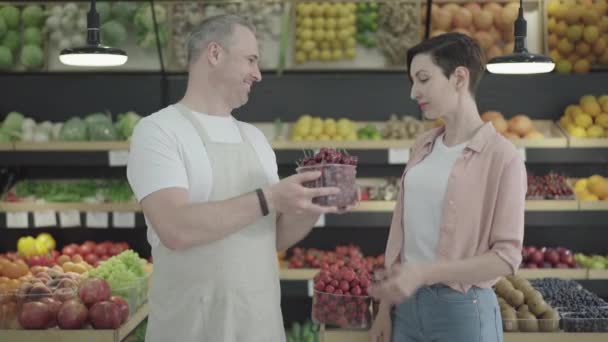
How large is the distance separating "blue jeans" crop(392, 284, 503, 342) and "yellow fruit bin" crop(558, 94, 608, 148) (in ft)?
9.27

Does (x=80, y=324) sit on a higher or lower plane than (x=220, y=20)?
lower

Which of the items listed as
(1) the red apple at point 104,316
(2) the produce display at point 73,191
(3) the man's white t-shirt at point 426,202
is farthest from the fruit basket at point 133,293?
(2) the produce display at point 73,191

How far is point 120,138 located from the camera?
4879mm

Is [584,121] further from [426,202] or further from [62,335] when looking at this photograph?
[62,335]

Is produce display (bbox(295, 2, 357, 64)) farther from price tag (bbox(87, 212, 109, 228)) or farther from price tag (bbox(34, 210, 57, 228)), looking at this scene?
price tag (bbox(34, 210, 57, 228))

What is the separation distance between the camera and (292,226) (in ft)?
6.71

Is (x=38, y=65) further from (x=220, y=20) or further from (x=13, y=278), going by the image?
(x=220, y=20)

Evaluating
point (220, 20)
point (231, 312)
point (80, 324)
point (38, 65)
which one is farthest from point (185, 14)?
point (231, 312)

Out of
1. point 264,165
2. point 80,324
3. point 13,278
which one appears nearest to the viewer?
point 264,165

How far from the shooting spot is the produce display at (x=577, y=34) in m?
4.83

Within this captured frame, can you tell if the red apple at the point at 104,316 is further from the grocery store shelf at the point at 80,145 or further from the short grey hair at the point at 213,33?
the grocery store shelf at the point at 80,145

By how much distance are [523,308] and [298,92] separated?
2.63 m

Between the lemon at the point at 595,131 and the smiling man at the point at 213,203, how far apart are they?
10.7 ft

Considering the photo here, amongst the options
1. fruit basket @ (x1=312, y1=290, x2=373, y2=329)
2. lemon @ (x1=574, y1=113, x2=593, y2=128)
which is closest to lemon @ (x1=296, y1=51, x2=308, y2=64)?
lemon @ (x1=574, y1=113, x2=593, y2=128)
